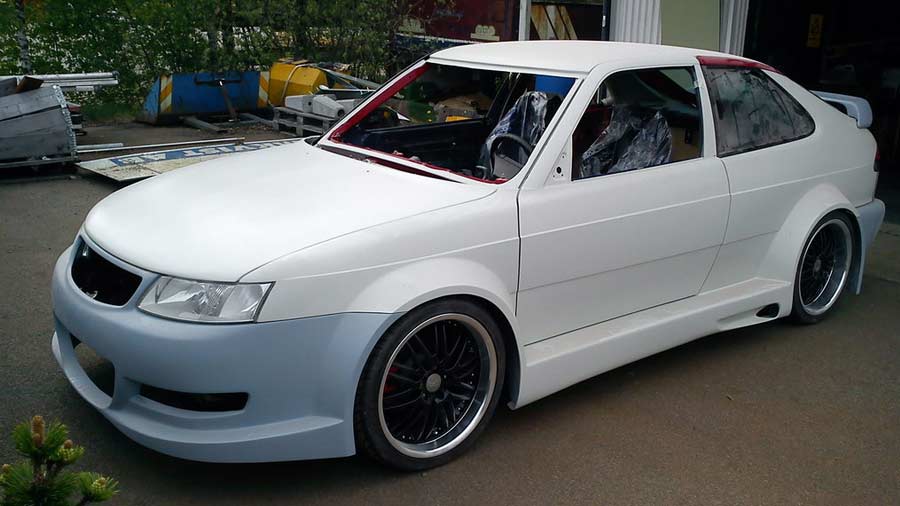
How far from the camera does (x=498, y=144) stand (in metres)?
4.02

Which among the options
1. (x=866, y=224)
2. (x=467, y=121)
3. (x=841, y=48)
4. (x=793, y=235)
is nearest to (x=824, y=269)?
(x=866, y=224)

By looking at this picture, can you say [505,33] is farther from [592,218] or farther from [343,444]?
[343,444]


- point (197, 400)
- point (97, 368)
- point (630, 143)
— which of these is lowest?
point (97, 368)

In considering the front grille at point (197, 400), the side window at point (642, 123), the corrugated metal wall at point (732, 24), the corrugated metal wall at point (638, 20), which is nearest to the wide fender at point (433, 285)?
the front grille at point (197, 400)

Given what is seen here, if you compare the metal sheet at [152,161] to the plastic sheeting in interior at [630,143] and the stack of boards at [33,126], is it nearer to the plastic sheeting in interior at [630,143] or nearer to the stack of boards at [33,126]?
the stack of boards at [33,126]

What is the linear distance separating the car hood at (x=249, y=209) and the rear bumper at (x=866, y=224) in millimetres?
2740

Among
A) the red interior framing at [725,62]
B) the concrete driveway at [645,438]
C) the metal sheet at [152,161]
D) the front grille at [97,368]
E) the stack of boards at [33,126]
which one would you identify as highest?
the red interior framing at [725,62]

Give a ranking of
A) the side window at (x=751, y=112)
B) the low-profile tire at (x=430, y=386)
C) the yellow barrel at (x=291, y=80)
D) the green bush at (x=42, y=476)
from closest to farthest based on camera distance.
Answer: the green bush at (x=42, y=476)
the low-profile tire at (x=430, y=386)
the side window at (x=751, y=112)
the yellow barrel at (x=291, y=80)

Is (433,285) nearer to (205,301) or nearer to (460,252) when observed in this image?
(460,252)

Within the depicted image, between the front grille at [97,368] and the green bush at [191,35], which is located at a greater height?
the green bush at [191,35]

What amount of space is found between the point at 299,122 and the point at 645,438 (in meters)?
6.93

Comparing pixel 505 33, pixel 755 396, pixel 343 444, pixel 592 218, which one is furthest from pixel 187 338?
pixel 505 33

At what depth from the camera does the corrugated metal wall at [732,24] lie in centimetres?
872

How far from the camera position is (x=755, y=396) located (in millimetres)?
4105
